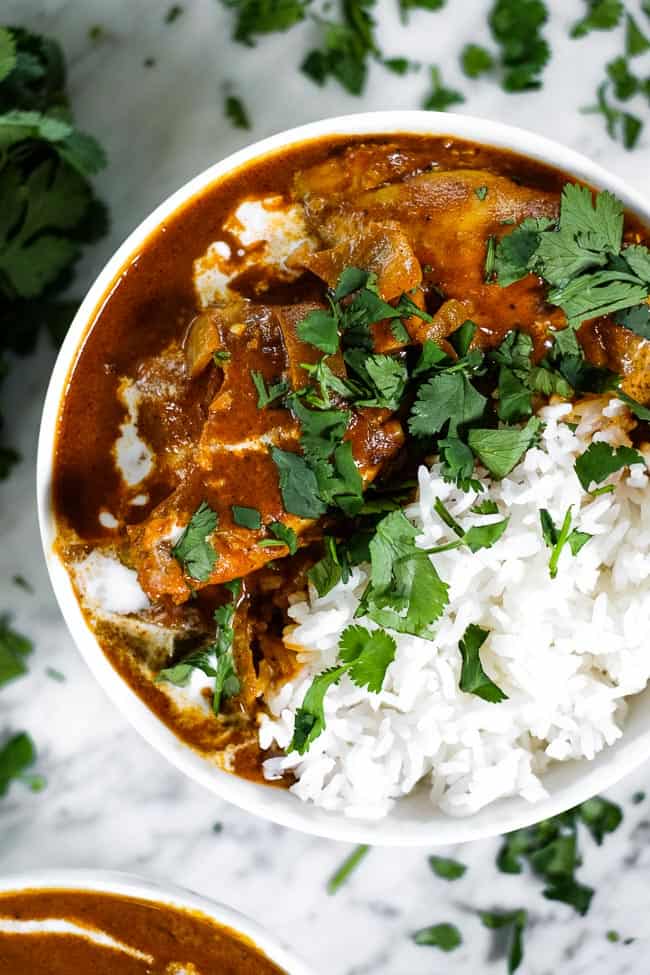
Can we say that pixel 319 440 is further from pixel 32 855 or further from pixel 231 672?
pixel 32 855

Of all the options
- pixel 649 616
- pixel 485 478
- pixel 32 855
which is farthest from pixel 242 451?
pixel 32 855

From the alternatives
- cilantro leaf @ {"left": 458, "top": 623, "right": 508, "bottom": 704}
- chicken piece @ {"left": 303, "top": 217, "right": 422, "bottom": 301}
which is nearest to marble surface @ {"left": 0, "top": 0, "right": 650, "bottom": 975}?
chicken piece @ {"left": 303, "top": 217, "right": 422, "bottom": 301}

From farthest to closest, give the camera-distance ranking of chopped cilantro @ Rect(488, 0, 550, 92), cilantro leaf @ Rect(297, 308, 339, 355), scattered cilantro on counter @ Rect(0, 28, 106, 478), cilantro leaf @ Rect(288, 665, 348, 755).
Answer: chopped cilantro @ Rect(488, 0, 550, 92) → scattered cilantro on counter @ Rect(0, 28, 106, 478) → cilantro leaf @ Rect(288, 665, 348, 755) → cilantro leaf @ Rect(297, 308, 339, 355)

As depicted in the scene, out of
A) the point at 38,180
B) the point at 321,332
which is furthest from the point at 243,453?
the point at 38,180

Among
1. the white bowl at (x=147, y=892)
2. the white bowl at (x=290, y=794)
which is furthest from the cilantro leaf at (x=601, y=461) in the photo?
the white bowl at (x=147, y=892)

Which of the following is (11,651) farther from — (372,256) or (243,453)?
(372,256)

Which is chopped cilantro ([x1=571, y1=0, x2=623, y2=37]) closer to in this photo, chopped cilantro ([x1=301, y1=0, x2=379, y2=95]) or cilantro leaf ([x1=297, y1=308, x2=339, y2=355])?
chopped cilantro ([x1=301, y1=0, x2=379, y2=95])

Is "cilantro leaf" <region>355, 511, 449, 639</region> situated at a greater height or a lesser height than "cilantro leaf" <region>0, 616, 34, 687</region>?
greater
